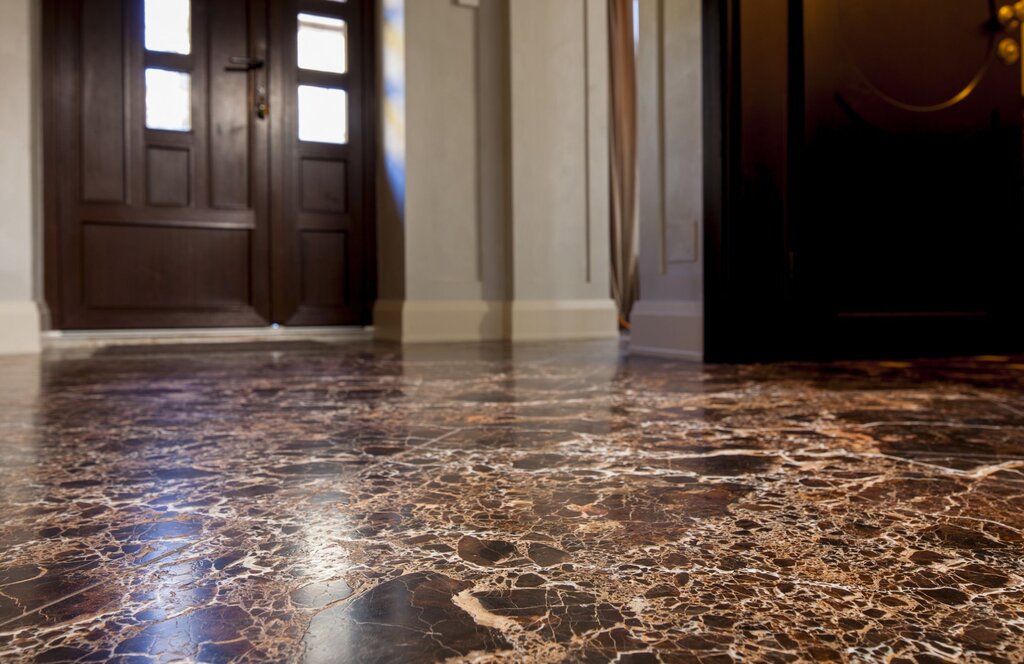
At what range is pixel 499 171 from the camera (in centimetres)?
475

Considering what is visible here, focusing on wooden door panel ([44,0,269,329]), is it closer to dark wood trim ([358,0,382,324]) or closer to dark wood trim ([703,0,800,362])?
dark wood trim ([358,0,382,324])

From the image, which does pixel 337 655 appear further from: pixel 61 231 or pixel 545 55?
pixel 61 231

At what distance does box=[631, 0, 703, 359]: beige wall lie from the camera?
298 centimetres

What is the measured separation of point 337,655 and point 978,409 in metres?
1.55

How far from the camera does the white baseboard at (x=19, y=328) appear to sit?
151 inches

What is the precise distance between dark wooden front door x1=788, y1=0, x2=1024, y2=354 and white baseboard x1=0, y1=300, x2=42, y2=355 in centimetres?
361

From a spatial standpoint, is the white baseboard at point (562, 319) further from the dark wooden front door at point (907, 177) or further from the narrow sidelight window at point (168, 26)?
the narrow sidelight window at point (168, 26)

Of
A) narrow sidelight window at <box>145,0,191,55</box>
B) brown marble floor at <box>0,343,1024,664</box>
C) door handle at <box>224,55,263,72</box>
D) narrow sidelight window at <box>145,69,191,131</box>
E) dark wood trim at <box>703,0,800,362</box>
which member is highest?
narrow sidelight window at <box>145,0,191,55</box>

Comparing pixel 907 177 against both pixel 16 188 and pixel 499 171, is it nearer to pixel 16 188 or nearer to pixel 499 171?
pixel 499 171

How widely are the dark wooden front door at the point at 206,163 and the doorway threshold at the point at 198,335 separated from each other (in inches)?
2.2

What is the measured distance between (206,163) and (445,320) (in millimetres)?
1936

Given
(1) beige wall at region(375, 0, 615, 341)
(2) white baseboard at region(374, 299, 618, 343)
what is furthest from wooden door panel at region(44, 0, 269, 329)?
(2) white baseboard at region(374, 299, 618, 343)

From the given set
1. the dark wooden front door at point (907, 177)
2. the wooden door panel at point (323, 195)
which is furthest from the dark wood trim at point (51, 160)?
the dark wooden front door at point (907, 177)

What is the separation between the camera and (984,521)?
76 centimetres
